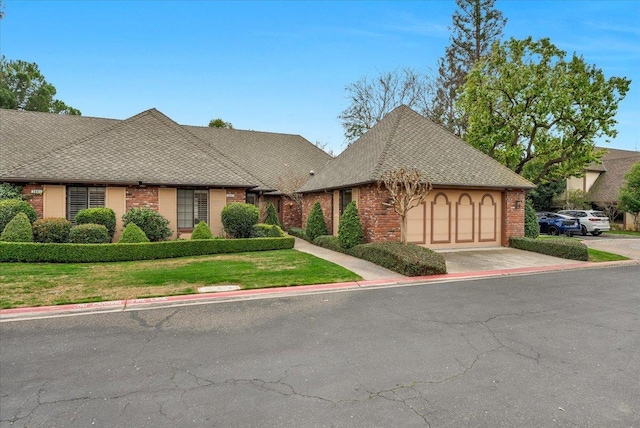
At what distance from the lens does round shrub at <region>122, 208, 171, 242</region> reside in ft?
46.2

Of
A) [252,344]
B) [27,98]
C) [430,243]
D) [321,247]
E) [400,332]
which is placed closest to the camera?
[252,344]

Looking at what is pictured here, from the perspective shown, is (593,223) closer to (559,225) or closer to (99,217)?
(559,225)

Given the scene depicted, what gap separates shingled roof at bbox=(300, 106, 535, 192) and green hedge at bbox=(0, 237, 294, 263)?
6.03m

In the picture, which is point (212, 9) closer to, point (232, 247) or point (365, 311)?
point (232, 247)

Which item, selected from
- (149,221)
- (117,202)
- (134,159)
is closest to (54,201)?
(117,202)

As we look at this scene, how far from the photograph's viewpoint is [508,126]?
20.4 m

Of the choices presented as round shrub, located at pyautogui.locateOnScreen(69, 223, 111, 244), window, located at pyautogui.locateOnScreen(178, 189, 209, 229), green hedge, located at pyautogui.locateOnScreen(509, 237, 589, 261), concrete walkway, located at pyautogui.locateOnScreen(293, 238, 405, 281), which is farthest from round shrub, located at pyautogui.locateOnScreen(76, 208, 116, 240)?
green hedge, located at pyautogui.locateOnScreen(509, 237, 589, 261)

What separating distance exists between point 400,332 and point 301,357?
1.82 metres

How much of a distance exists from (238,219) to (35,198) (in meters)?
7.99

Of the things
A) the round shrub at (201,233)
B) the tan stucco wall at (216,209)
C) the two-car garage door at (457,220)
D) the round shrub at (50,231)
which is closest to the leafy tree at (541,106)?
the two-car garage door at (457,220)

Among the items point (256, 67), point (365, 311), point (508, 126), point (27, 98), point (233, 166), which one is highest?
point (27, 98)

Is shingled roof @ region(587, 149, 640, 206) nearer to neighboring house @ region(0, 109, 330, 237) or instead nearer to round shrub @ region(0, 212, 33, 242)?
neighboring house @ region(0, 109, 330, 237)

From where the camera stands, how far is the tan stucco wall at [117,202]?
14.8 meters

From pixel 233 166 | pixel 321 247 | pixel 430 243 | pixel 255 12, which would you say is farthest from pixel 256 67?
pixel 430 243
